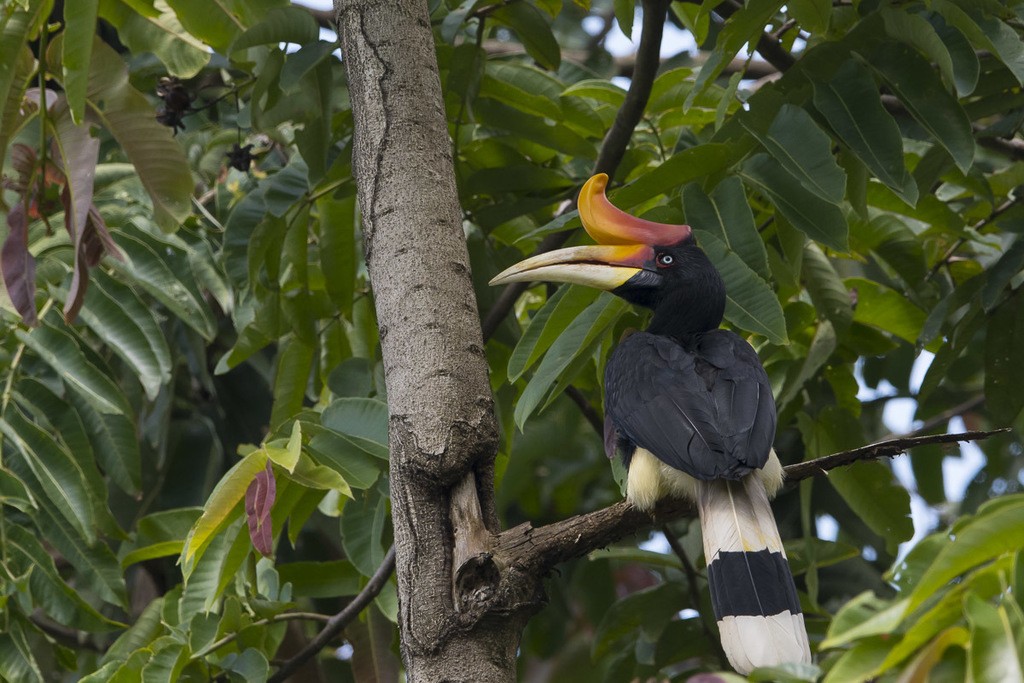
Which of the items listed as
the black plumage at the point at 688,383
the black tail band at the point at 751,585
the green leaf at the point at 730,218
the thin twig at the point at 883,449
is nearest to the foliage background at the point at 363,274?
the green leaf at the point at 730,218

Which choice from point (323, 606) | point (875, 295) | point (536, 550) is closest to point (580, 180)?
point (875, 295)

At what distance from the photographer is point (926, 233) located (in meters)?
3.49

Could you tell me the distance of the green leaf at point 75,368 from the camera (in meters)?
3.16

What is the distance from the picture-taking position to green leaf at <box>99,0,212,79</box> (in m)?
3.52

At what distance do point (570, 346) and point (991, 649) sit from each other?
139 centimetres

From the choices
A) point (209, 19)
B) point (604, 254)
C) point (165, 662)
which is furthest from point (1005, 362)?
point (209, 19)

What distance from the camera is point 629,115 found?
10.0 ft

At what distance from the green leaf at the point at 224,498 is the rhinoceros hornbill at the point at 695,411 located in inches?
26.2

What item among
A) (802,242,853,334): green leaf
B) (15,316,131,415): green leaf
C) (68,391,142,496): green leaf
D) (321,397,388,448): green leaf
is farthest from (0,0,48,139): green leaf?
(802,242,853,334): green leaf

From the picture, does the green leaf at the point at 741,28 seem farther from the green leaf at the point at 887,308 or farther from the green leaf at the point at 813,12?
the green leaf at the point at 887,308

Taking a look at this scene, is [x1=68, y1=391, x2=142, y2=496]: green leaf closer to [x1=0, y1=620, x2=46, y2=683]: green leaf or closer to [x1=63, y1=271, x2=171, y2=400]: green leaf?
[x1=63, y1=271, x2=171, y2=400]: green leaf

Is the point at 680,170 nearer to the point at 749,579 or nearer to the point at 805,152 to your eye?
the point at 805,152

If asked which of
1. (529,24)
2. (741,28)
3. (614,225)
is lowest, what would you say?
(614,225)

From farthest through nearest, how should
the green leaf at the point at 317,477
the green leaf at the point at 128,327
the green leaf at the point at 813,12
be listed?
the green leaf at the point at 128,327, the green leaf at the point at 813,12, the green leaf at the point at 317,477
